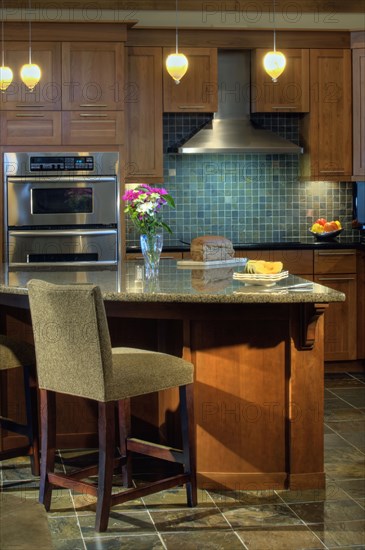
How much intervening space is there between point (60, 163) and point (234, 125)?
1384 mm

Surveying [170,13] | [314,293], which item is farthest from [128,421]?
[170,13]

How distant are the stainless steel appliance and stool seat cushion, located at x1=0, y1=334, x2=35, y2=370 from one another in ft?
7.94

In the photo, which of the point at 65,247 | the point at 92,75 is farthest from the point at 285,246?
the point at 92,75

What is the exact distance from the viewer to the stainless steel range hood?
665 centimetres

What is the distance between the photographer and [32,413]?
394 cm

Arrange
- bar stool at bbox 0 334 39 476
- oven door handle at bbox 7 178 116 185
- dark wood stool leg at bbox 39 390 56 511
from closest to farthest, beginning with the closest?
dark wood stool leg at bbox 39 390 56 511, bar stool at bbox 0 334 39 476, oven door handle at bbox 7 178 116 185

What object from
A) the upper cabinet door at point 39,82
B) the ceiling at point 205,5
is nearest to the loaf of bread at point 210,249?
the upper cabinet door at point 39,82

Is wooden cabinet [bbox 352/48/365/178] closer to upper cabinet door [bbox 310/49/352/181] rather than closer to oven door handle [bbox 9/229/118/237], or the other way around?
upper cabinet door [bbox 310/49/352/181]

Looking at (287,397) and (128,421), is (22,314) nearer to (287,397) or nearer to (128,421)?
(128,421)

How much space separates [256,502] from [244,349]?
2.05 ft

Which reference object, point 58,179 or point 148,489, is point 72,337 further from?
point 58,179

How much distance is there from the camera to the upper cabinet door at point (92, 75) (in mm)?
6301

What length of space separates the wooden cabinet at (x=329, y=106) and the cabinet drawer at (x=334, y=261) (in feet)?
2.13

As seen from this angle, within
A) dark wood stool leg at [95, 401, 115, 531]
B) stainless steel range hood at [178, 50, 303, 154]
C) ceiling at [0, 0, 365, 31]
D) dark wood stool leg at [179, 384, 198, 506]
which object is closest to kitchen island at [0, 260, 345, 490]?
dark wood stool leg at [179, 384, 198, 506]
